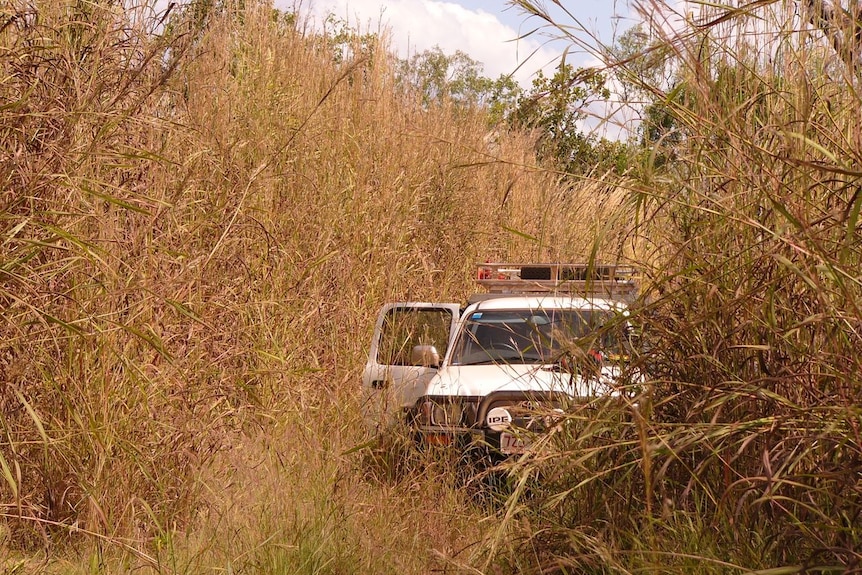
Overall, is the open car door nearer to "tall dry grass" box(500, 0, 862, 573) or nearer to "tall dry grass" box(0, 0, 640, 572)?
"tall dry grass" box(0, 0, 640, 572)

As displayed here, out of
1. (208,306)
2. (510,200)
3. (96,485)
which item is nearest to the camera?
(96,485)

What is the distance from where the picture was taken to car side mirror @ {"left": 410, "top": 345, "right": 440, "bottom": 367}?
20.2 feet

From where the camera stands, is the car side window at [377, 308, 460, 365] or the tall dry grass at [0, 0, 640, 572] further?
the car side window at [377, 308, 460, 365]

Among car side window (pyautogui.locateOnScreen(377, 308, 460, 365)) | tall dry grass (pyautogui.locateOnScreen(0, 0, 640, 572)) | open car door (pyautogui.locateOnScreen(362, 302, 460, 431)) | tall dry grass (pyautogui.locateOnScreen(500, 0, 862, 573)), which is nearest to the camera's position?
tall dry grass (pyautogui.locateOnScreen(500, 0, 862, 573))

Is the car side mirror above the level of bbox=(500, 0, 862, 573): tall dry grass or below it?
below

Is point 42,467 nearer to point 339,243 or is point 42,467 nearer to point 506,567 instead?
point 506,567

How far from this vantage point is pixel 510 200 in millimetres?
13305

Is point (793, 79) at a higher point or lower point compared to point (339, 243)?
higher

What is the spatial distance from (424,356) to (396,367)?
0.20 meters

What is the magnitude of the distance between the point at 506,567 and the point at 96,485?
1682 millimetres

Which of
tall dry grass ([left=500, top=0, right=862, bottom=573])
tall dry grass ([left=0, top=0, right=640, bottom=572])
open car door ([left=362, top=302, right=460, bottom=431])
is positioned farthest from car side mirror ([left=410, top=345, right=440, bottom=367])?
tall dry grass ([left=500, top=0, right=862, bottom=573])

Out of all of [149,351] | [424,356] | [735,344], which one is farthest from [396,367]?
[735,344]

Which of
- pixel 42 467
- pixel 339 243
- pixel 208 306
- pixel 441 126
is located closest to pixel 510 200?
pixel 441 126

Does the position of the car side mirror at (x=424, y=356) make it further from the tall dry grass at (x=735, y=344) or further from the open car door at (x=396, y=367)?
the tall dry grass at (x=735, y=344)
